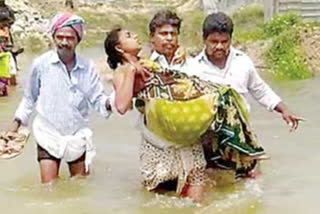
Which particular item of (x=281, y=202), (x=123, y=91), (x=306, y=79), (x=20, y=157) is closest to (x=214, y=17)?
(x=123, y=91)

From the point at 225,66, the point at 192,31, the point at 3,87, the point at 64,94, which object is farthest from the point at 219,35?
the point at 192,31

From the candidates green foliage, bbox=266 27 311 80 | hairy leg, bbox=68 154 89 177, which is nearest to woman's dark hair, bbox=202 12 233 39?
hairy leg, bbox=68 154 89 177

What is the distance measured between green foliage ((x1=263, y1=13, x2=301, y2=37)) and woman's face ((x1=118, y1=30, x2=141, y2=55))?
10921 millimetres

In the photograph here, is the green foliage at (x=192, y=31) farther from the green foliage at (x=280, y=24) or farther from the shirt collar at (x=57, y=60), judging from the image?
the shirt collar at (x=57, y=60)

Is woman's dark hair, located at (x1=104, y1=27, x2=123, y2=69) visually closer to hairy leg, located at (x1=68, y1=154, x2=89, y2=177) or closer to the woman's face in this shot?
the woman's face

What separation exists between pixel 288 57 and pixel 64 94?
8.89m

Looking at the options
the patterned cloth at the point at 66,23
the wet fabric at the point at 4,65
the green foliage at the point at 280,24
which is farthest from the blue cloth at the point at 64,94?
the green foliage at the point at 280,24

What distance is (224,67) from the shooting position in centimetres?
653

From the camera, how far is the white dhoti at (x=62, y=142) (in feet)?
22.1

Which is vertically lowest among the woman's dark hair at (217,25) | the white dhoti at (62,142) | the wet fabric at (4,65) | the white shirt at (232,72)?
the wet fabric at (4,65)

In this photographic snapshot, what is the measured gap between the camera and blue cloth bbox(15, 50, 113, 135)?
6766 mm

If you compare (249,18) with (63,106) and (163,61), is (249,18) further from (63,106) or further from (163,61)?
(163,61)

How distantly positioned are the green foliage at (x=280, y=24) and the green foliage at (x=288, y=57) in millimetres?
863

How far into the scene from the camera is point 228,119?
6.23 metres
